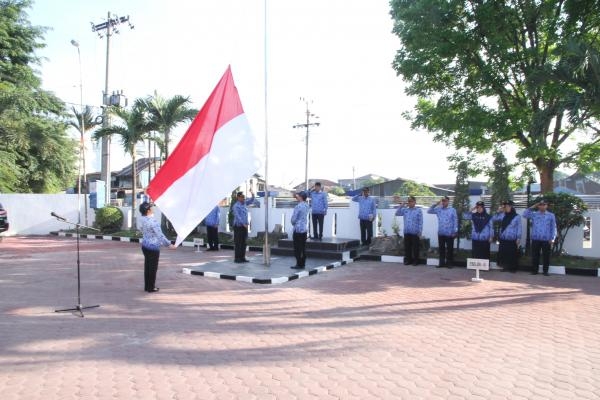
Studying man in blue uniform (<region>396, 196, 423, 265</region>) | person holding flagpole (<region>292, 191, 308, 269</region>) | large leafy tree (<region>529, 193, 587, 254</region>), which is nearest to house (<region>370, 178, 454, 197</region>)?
man in blue uniform (<region>396, 196, 423, 265</region>)

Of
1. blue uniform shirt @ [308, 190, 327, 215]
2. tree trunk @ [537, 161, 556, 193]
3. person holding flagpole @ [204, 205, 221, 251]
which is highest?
tree trunk @ [537, 161, 556, 193]

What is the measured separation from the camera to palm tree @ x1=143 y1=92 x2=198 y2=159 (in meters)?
18.6

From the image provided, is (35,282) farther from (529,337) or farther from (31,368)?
(529,337)

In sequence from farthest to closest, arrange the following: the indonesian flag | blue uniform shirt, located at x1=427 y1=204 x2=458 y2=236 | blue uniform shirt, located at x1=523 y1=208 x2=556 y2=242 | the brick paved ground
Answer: blue uniform shirt, located at x1=427 y1=204 x2=458 y2=236, blue uniform shirt, located at x1=523 y1=208 x2=556 y2=242, the indonesian flag, the brick paved ground

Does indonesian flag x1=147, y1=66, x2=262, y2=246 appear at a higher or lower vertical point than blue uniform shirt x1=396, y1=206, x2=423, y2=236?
higher

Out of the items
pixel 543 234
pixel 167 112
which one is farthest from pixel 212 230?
pixel 543 234

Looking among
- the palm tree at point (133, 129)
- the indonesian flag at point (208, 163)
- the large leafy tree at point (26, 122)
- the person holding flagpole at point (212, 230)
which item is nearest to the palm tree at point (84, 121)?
the large leafy tree at point (26, 122)

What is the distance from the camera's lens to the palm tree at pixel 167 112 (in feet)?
61.0

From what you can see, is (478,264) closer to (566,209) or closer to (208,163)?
(566,209)

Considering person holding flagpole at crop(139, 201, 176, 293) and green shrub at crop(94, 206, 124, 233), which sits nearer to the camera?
person holding flagpole at crop(139, 201, 176, 293)

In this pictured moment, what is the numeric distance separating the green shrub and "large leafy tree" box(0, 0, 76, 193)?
25.6ft

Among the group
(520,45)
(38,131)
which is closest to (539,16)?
(520,45)

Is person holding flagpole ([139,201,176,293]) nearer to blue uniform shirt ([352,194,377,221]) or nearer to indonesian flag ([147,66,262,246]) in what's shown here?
indonesian flag ([147,66,262,246])

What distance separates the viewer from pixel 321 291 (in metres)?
8.48
